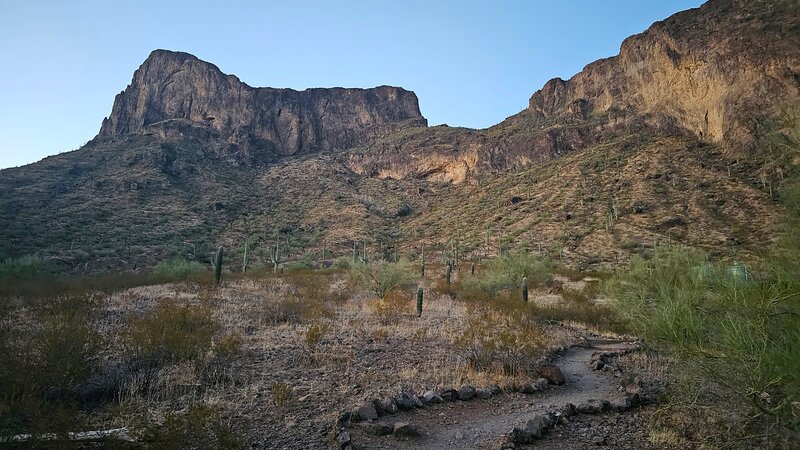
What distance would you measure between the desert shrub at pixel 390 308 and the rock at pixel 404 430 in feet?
25.9

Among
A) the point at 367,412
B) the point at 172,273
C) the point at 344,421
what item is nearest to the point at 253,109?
the point at 172,273

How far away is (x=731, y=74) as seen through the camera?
4812 cm

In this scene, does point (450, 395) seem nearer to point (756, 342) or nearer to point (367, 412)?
point (367, 412)

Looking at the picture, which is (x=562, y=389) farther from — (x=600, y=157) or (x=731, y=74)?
(x=731, y=74)

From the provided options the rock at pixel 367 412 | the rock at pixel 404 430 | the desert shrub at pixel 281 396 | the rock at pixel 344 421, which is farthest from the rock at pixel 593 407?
the desert shrub at pixel 281 396

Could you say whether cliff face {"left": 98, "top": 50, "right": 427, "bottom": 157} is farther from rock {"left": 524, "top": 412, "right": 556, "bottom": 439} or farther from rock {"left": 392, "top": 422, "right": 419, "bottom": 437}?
rock {"left": 524, "top": 412, "right": 556, "bottom": 439}

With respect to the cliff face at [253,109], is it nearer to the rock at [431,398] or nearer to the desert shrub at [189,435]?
the rock at [431,398]

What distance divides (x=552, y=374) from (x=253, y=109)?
322 ft

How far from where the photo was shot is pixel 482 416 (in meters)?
6.27

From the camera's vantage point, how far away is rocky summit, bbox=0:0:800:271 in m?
37.0

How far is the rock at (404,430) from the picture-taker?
208 inches

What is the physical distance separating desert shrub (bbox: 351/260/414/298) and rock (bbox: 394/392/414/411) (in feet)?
42.5

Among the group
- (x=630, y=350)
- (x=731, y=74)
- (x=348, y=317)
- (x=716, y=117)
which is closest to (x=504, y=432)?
(x=630, y=350)

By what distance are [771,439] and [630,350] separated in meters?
7.12
